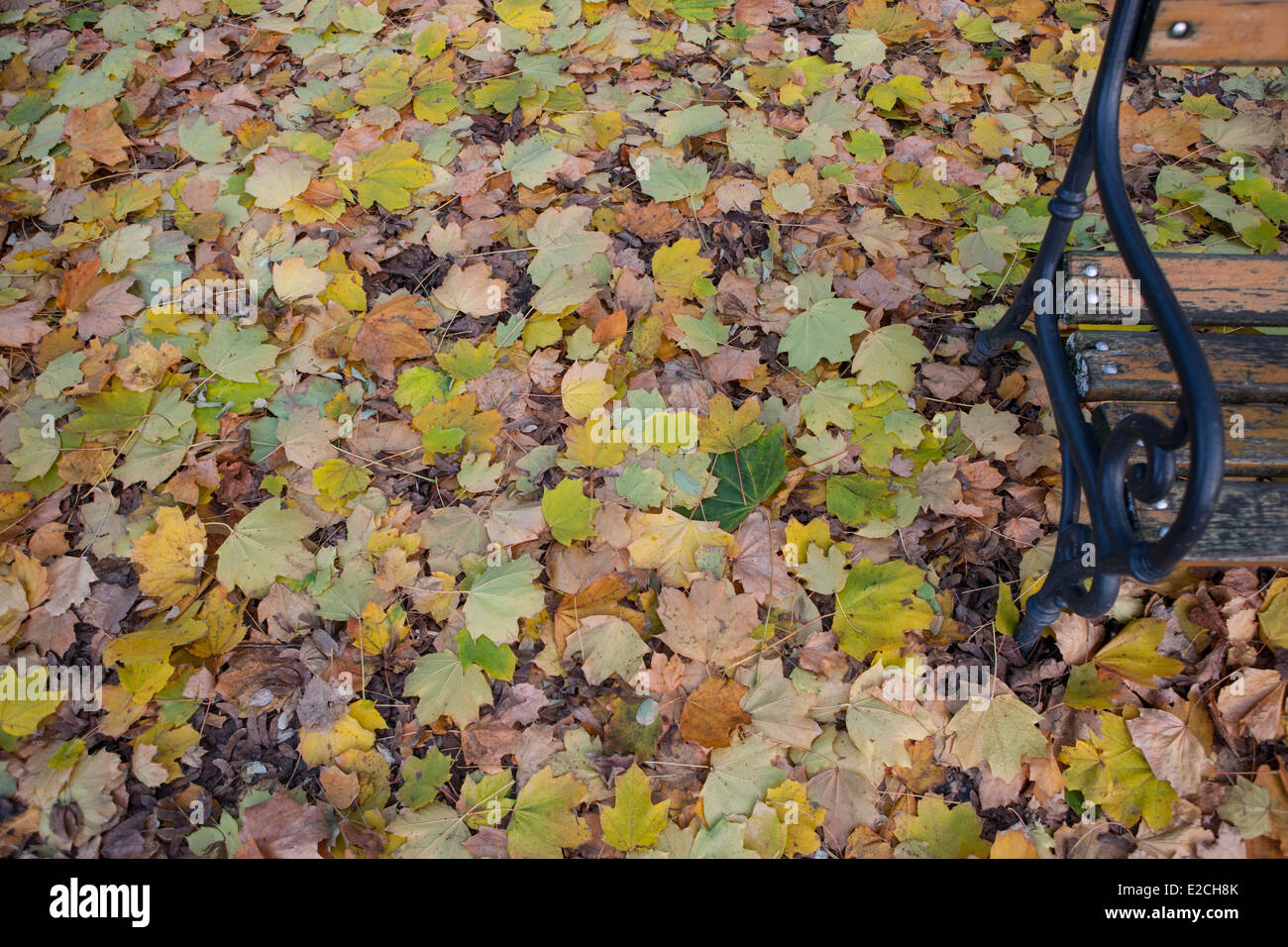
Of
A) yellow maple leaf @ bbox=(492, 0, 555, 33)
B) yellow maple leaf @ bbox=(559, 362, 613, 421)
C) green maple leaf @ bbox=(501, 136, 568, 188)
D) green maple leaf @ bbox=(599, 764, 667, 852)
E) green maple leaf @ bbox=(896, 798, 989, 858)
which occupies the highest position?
yellow maple leaf @ bbox=(492, 0, 555, 33)

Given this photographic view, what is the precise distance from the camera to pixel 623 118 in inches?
108

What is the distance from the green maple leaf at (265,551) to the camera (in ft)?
6.32

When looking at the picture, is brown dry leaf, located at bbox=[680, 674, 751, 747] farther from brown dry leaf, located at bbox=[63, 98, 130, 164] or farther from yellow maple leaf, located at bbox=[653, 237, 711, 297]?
brown dry leaf, located at bbox=[63, 98, 130, 164]

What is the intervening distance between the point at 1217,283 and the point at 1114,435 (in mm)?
689

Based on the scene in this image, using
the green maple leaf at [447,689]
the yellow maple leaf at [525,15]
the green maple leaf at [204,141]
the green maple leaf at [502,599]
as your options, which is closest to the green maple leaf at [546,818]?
the green maple leaf at [447,689]

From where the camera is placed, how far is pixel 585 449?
2.04 m

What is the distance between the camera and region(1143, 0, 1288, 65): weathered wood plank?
136cm

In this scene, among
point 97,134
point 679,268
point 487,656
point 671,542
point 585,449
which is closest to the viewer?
point 487,656

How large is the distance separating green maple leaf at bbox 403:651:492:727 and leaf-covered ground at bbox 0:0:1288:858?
0.04ft

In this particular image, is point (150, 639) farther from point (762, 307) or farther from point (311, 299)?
point (762, 307)

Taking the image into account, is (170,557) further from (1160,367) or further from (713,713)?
(1160,367)

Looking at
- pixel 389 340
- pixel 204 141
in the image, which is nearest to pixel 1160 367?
pixel 389 340

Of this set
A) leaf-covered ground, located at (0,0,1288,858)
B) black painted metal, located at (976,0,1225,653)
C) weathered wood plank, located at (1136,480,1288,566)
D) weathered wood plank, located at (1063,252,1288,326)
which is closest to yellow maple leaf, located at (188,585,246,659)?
leaf-covered ground, located at (0,0,1288,858)
